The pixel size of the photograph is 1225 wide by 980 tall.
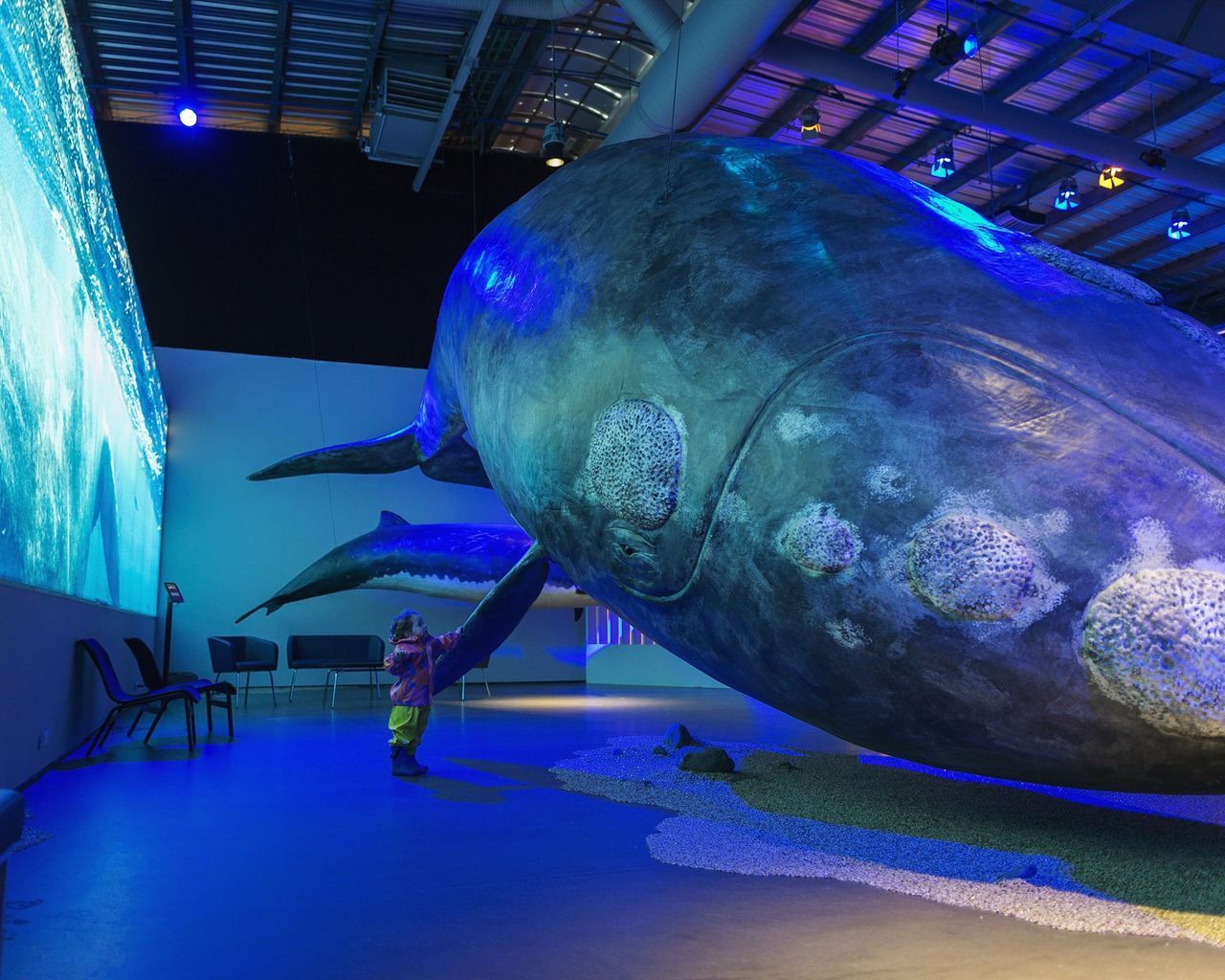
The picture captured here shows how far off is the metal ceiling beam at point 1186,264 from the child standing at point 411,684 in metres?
17.7

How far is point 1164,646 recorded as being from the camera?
282 centimetres

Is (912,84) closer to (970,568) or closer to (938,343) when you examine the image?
(938,343)

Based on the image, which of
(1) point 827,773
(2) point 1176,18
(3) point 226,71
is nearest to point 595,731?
(1) point 827,773

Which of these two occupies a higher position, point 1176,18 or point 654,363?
point 1176,18

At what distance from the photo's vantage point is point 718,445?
3436 millimetres

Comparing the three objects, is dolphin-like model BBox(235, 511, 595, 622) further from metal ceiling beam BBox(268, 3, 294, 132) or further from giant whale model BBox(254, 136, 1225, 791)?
giant whale model BBox(254, 136, 1225, 791)

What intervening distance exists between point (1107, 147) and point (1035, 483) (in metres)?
12.6

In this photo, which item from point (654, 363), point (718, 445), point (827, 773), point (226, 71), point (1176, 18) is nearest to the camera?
point (718, 445)

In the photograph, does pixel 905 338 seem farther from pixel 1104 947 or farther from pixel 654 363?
pixel 1104 947

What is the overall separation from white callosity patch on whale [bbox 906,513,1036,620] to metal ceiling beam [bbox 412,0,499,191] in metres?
10.7

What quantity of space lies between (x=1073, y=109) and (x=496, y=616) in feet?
40.8

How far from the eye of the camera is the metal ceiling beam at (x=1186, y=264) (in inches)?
721

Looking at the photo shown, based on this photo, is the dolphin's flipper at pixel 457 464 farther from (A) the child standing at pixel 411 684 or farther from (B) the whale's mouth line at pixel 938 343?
(B) the whale's mouth line at pixel 938 343

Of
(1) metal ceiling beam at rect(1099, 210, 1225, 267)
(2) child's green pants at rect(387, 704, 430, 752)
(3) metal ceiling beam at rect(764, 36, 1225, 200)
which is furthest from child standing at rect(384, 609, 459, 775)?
(1) metal ceiling beam at rect(1099, 210, 1225, 267)
